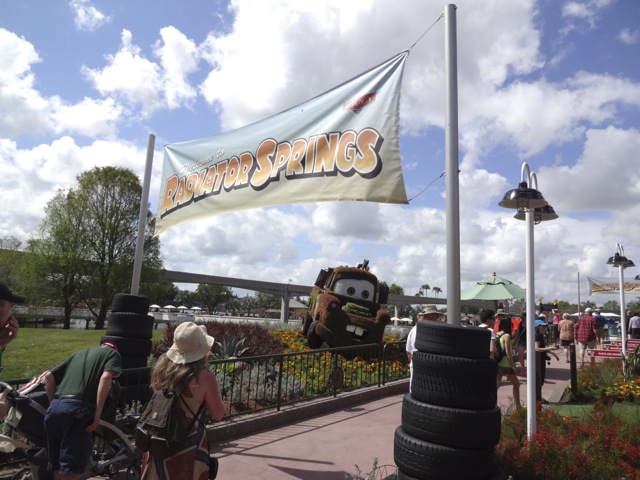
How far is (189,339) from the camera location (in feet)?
10.5

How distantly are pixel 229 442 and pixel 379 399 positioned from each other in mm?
3882

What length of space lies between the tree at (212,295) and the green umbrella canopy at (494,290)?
117769 millimetres

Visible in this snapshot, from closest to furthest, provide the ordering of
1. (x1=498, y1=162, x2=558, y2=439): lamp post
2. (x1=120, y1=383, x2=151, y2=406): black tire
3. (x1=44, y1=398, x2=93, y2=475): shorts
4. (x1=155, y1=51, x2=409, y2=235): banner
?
(x1=44, y1=398, x2=93, y2=475): shorts → (x1=155, y1=51, x2=409, y2=235): banner → (x1=498, y1=162, x2=558, y2=439): lamp post → (x1=120, y1=383, x2=151, y2=406): black tire

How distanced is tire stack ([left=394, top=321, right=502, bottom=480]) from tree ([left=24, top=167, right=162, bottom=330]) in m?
31.3

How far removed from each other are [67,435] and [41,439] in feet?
1.13

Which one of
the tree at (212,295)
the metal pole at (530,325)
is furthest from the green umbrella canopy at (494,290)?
the tree at (212,295)

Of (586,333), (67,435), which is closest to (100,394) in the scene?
(67,435)

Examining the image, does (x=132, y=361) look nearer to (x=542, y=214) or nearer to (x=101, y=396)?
(x=101, y=396)

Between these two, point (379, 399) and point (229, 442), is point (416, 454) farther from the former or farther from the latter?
point (379, 399)

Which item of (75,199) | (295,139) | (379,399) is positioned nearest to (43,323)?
(75,199)

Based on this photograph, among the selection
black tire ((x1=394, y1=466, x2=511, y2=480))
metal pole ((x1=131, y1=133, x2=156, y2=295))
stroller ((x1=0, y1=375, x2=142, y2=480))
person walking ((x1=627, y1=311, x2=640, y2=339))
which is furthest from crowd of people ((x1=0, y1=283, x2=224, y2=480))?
person walking ((x1=627, y1=311, x2=640, y2=339))

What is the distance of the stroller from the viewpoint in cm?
365

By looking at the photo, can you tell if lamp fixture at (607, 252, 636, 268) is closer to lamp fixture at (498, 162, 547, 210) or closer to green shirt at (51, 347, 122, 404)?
lamp fixture at (498, 162, 547, 210)

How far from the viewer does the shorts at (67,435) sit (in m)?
3.48
